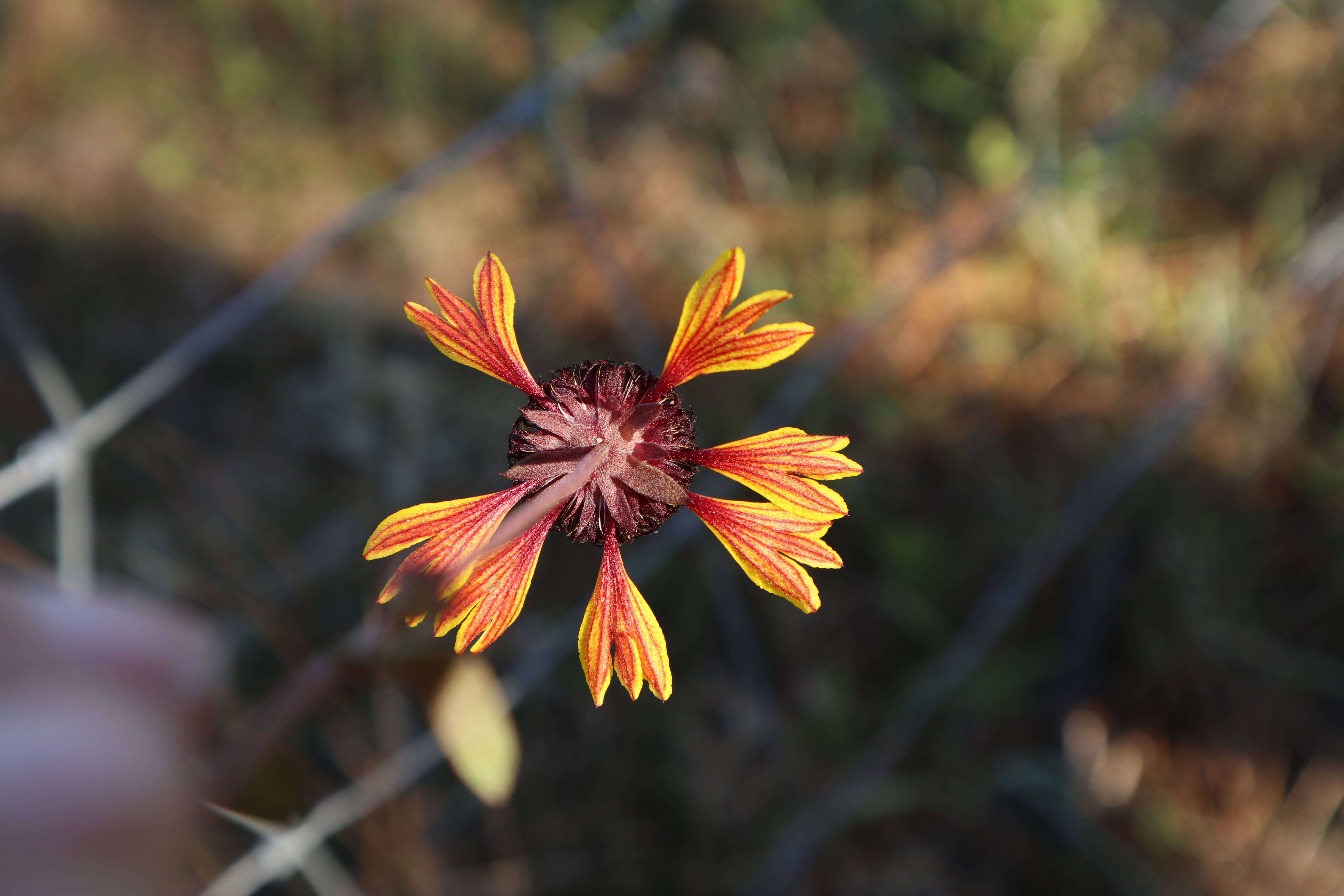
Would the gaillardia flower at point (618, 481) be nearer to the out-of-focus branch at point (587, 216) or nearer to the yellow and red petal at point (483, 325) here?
the yellow and red petal at point (483, 325)

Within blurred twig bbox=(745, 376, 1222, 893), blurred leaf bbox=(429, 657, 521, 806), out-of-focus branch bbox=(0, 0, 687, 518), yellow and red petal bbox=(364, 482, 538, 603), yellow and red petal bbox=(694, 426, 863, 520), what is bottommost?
blurred twig bbox=(745, 376, 1222, 893)

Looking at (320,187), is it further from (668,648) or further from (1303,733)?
(1303,733)

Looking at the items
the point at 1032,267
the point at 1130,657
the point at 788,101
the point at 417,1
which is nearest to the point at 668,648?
the point at 1130,657

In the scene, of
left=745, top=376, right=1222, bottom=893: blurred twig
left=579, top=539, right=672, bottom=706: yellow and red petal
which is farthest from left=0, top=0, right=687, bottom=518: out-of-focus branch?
left=745, top=376, right=1222, bottom=893: blurred twig

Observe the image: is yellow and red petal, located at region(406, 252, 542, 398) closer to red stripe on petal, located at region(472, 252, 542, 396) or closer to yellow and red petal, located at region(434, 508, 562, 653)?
red stripe on petal, located at region(472, 252, 542, 396)

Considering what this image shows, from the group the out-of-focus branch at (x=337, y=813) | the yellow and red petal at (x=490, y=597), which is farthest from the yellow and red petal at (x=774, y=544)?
the out-of-focus branch at (x=337, y=813)

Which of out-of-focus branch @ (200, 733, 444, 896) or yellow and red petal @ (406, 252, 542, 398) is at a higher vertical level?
yellow and red petal @ (406, 252, 542, 398)
